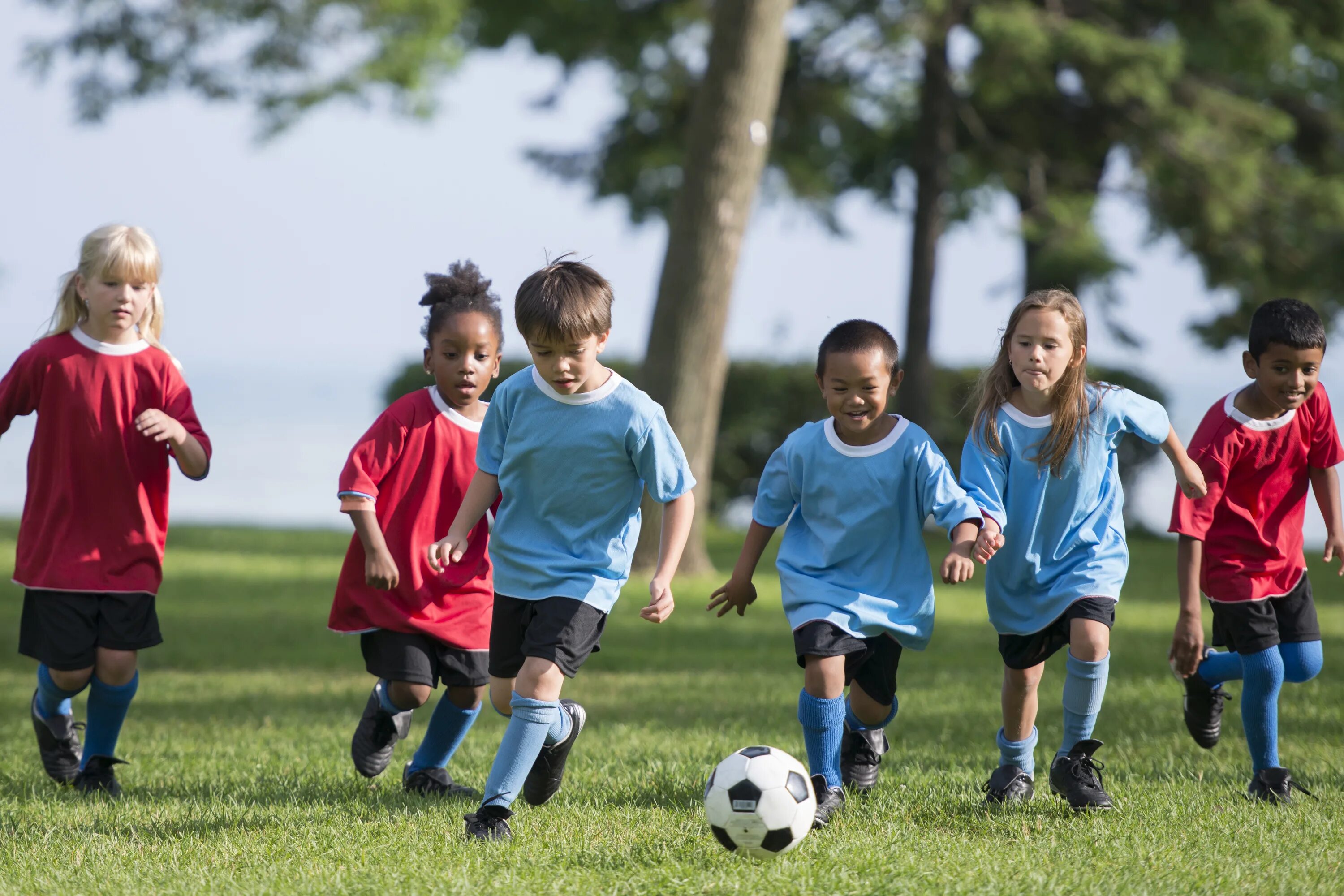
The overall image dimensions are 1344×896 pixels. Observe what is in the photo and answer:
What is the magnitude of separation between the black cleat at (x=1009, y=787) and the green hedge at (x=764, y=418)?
13912 millimetres

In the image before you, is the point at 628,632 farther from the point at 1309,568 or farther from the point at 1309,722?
the point at 1309,568

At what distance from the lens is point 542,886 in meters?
3.53

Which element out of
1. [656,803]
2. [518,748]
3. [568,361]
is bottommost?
[656,803]

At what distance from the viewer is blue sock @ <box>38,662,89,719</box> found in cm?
494

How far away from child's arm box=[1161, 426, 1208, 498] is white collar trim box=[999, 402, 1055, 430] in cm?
38

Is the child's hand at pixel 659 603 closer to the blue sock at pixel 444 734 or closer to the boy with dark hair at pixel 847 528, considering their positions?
the boy with dark hair at pixel 847 528

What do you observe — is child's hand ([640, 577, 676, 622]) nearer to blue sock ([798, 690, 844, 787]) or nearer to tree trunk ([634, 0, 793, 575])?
blue sock ([798, 690, 844, 787])

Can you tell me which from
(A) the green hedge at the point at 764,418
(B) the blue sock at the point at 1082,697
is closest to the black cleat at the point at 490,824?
(B) the blue sock at the point at 1082,697

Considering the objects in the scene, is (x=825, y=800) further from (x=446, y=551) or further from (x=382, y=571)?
(x=382, y=571)

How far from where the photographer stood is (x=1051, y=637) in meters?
4.55

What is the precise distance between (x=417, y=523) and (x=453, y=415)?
404 millimetres

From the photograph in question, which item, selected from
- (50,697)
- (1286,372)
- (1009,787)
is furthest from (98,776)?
(1286,372)

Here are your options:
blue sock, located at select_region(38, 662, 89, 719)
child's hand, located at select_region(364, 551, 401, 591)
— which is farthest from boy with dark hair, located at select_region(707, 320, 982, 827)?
blue sock, located at select_region(38, 662, 89, 719)

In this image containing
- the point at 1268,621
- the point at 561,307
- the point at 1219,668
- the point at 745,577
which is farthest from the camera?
the point at 1219,668
